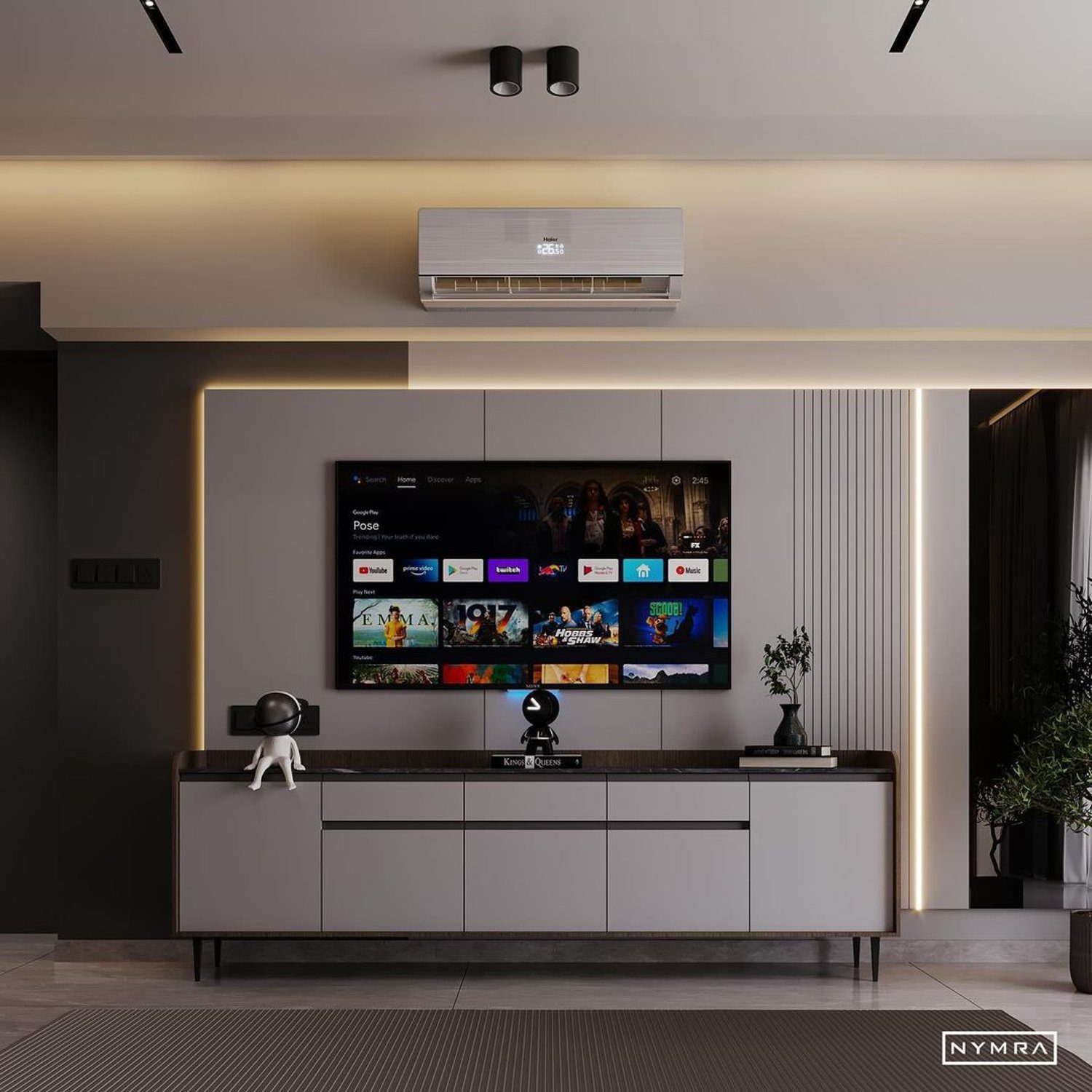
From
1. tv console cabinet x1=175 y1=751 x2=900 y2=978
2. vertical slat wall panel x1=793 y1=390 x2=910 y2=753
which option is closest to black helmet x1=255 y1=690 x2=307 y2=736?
tv console cabinet x1=175 y1=751 x2=900 y2=978

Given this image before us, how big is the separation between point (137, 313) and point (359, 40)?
1.66 meters

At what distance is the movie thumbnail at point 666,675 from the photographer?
4.84 metres

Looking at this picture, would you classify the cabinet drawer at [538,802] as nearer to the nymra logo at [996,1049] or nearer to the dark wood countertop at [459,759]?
the dark wood countertop at [459,759]

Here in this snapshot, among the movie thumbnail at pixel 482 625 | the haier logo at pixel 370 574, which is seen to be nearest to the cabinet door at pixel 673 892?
the movie thumbnail at pixel 482 625

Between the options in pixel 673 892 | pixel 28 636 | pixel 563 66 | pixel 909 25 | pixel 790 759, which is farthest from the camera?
pixel 28 636

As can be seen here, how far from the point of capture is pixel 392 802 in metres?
4.47

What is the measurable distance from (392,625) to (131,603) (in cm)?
111

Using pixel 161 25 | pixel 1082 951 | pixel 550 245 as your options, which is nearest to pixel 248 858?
pixel 550 245

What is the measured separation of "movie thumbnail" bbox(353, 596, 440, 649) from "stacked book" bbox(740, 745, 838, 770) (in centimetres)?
140

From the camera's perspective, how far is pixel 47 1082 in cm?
274

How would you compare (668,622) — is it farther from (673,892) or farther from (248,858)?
(248,858)

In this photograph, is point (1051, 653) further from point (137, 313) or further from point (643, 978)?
point (137, 313)

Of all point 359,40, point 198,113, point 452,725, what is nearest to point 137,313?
point 198,113

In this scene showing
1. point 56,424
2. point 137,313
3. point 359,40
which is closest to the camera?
point 359,40
